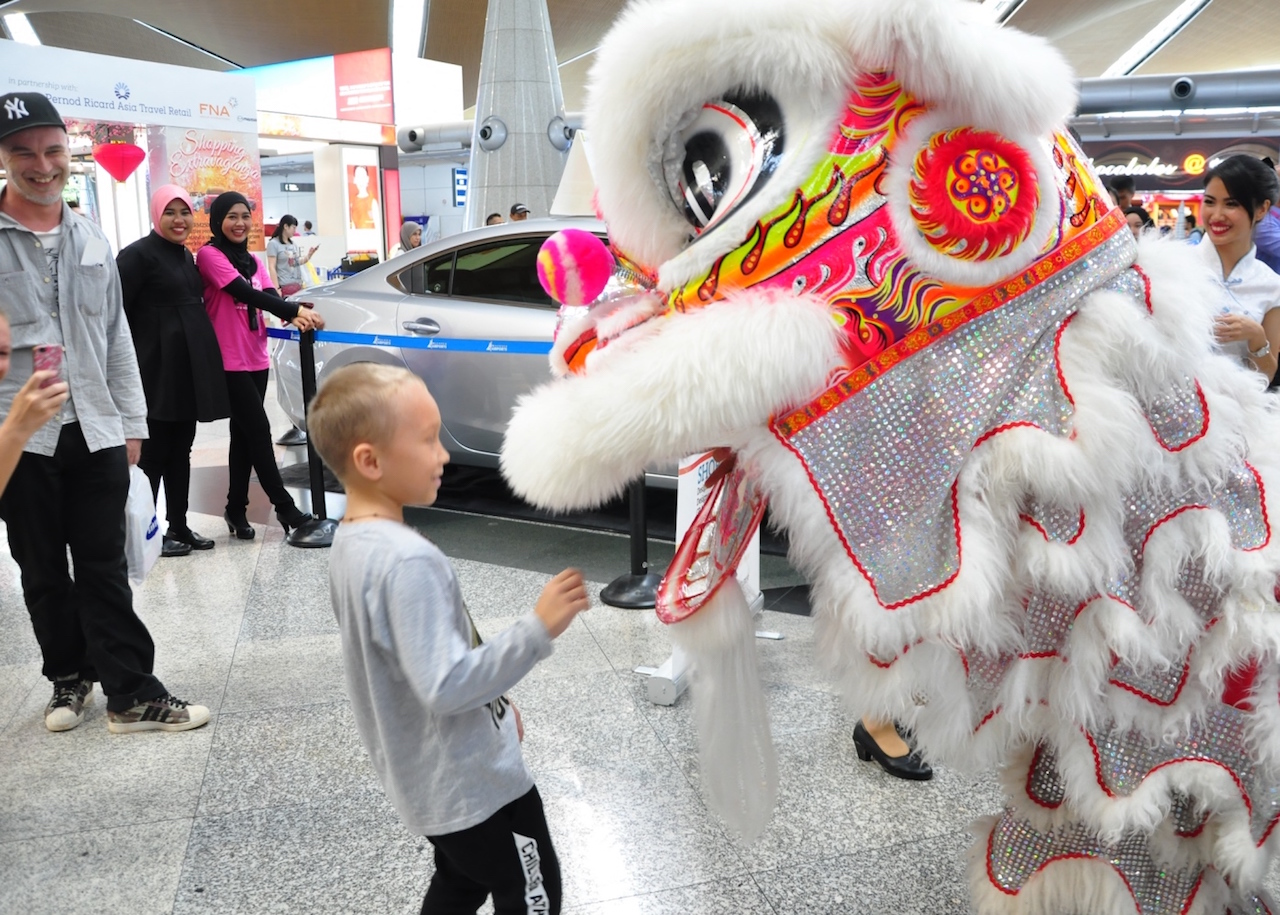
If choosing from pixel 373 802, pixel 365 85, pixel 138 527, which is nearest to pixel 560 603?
pixel 373 802

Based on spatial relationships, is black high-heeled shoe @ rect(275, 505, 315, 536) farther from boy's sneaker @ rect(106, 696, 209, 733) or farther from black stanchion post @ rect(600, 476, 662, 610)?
boy's sneaker @ rect(106, 696, 209, 733)

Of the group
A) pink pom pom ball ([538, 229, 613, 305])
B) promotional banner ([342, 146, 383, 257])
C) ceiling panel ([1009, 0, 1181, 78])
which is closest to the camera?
pink pom pom ball ([538, 229, 613, 305])

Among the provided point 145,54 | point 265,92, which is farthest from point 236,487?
point 145,54

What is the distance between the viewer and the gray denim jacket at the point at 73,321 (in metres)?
2.60

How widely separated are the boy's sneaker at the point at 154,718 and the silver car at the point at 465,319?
1.90 meters

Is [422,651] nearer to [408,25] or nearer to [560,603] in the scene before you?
[560,603]

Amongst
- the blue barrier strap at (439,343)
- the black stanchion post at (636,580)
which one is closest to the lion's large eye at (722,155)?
the black stanchion post at (636,580)

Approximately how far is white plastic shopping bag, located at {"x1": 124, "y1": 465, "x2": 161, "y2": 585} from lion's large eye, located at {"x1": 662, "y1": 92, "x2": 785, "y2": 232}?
226 centimetres

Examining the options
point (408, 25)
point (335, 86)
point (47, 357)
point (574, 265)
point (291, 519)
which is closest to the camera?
point (574, 265)

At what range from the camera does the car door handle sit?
4828 mm

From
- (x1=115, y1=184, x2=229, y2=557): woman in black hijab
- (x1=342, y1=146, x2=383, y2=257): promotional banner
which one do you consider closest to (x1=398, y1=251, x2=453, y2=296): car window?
(x1=115, y1=184, x2=229, y2=557): woman in black hijab

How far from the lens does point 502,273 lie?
4.78 meters

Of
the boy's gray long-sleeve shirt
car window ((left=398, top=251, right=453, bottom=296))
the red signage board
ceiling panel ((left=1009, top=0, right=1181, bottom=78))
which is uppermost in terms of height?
ceiling panel ((left=1009, top=0, right=1181, bottom=78))

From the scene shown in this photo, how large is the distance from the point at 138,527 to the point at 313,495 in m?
1.66
